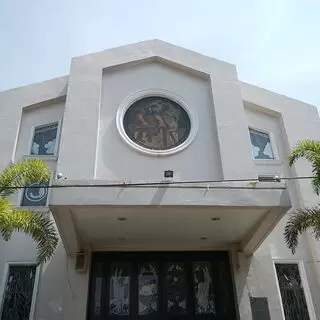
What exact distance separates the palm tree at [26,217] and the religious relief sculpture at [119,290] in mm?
2319

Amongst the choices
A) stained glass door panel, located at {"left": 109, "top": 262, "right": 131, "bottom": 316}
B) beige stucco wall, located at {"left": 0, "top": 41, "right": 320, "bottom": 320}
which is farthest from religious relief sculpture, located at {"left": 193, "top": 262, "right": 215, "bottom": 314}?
stained glass door panel, located at {"left": 109, "top": 262, "right": 131, "bottom": 316}

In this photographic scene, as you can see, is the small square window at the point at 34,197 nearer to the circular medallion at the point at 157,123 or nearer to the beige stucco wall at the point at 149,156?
the beige stucco wall at the point at 149,156

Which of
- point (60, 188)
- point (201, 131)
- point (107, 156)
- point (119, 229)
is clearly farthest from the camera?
point (201, 131)

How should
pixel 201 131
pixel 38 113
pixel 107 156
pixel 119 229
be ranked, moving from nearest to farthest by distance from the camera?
pixel 119 229, pixel 107 156, pixel 201 131, pixel 38 113

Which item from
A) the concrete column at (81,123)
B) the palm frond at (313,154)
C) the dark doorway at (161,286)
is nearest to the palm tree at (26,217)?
the concrete column at (81,123)

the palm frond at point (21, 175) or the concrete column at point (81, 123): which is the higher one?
the concrete column at point (81, 123)

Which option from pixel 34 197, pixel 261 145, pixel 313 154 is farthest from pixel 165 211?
pixel 261 145

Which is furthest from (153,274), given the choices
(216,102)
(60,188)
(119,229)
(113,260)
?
(216,102)

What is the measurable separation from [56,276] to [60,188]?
Answer: 2852mm

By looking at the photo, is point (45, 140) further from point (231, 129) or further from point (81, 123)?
point (231, 129)

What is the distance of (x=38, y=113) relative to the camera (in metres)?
10.9

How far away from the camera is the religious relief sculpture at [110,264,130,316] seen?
875 centimetres

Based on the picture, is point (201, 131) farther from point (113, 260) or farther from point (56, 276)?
point (56, 276)

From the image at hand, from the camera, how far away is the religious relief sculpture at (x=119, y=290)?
28.7ft
